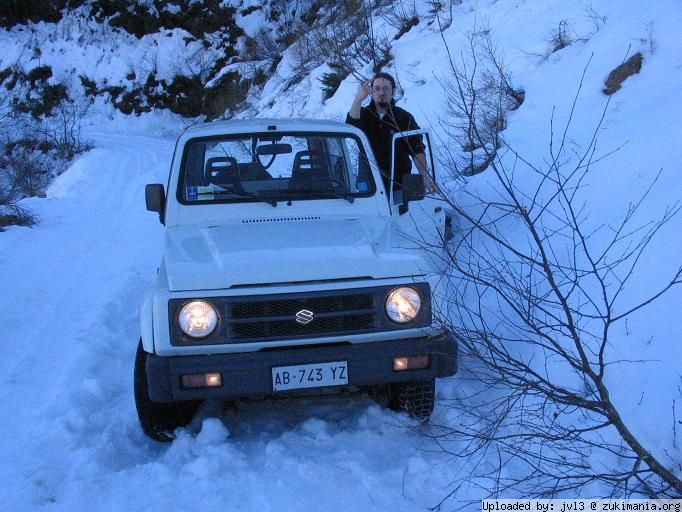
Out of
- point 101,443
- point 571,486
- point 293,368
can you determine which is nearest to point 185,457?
point 101,443

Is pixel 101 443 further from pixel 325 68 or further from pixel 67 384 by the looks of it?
pixel 325 68

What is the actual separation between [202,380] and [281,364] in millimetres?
378

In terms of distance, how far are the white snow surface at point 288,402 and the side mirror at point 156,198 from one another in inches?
43.0

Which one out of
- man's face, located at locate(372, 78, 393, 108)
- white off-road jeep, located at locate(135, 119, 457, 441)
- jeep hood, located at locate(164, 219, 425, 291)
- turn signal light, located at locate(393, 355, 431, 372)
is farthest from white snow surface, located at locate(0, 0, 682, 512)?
man's face, located at locate(372, 78, 393, 108)

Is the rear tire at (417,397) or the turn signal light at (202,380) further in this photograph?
the rear tire at (417,397)

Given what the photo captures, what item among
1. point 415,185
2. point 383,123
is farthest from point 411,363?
point 383,123

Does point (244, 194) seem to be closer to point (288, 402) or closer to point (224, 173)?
point (224, 173)

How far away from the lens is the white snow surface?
303cm

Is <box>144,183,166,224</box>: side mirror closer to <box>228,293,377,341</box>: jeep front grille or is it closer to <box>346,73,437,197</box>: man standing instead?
<box>228,293,377,341</box>: jeep front grille

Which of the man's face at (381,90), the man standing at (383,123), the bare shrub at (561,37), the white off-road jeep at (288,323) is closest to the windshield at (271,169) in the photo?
the white off-road jeep at (288,323)

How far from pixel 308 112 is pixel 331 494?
12.7m

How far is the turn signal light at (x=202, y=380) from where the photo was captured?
3162 mm

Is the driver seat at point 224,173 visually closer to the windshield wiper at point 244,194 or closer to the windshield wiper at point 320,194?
the windshield wiper at point 244,194

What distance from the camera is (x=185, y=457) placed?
3.32 meters
